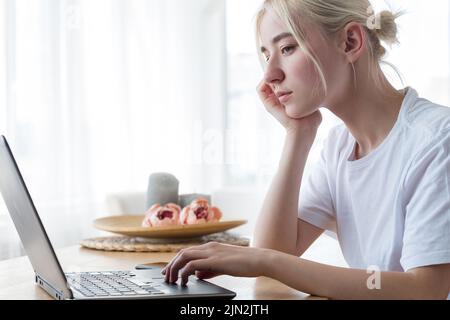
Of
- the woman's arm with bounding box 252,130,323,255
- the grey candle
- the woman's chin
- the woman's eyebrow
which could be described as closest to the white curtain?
the grey candle

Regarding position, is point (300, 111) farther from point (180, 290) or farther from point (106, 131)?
point (106, 131)

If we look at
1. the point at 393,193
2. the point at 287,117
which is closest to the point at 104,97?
the point at 287,117

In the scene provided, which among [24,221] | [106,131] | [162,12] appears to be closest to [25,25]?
[106,131]

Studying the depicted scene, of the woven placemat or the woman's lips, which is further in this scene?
the woven placemat

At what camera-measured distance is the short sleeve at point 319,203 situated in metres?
1.58

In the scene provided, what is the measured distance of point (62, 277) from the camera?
0.94 m

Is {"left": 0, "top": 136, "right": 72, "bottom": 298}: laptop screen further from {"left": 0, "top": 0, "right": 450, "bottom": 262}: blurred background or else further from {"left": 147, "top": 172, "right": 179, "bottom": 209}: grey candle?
{"left": 0, "top": 0, "right": 450, "bottom": 262}: blurred background

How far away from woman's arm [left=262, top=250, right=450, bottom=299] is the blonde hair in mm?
452

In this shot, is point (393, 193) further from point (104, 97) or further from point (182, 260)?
point (104, 97)

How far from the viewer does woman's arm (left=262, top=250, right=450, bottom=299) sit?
1.06 m

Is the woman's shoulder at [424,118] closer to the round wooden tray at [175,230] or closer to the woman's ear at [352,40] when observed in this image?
the woman's ear at [352,40]

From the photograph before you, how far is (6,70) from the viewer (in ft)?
9.00

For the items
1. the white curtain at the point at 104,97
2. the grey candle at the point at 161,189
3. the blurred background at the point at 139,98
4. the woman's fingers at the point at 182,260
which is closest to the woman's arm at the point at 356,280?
the woman's fingers at the point at 182,260

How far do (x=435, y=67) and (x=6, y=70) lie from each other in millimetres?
2415
